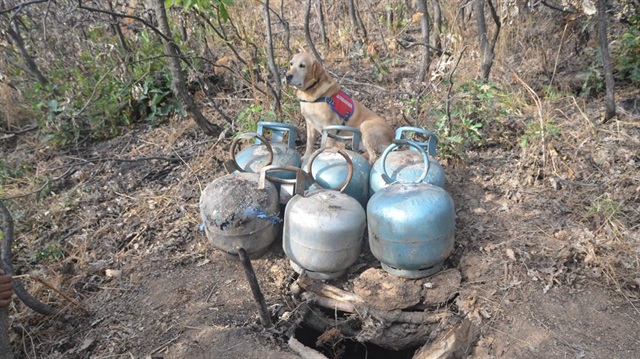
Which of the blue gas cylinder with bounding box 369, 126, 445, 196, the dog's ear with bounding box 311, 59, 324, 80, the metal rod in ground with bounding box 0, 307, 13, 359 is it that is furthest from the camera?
the dog's ear with bounding box 311, 59, 324, 80

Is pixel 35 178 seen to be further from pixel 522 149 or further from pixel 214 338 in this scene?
pixel 522 149

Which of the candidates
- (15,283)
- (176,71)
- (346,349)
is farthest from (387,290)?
(176,71)

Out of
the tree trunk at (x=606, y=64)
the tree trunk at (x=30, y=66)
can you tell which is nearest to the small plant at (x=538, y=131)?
the tree trunk at (x=606, y=64)

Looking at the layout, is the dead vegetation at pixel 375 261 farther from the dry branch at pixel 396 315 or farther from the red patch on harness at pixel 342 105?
the red patch on harness at pixel 342 105

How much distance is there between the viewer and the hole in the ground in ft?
9.68

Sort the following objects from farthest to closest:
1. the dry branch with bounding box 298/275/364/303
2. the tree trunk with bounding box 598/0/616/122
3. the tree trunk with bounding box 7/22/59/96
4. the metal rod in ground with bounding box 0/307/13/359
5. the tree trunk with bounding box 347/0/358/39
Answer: the tree trunk with bounding box 347/0/358/39
the tree trunk with bounding box 7/22/59/96
the tree trunk with bounding box 598/0/616/122
the dry branch with bounding box 298/275/364/303
the metal rod in ground with bounding box 0/307/13/359

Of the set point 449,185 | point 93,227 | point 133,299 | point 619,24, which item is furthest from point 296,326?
point 619,24

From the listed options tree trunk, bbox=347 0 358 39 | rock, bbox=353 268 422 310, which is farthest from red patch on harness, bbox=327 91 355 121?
tree trunk, bbox=347 0 358 39

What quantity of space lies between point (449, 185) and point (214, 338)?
2328mm

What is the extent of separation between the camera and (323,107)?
3.87 meters

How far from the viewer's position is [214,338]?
259 cm

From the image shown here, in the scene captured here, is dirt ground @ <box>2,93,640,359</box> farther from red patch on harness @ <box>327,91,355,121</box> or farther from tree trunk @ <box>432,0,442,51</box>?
tree trunk @ <box>432,0,442,51</box>

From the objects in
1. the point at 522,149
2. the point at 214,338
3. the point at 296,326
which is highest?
the point at 522,149

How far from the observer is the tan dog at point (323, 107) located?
12.4ft
